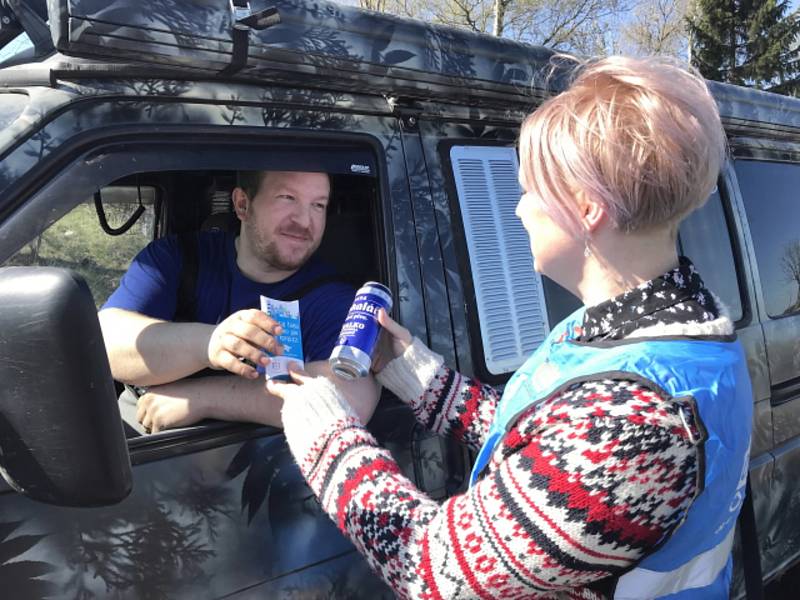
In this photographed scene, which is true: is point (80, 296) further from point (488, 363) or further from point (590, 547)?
point (488, 363)

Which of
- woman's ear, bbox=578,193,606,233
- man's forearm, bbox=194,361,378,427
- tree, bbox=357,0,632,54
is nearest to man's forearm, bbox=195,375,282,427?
man's forearm, bbox=194,361,378,427

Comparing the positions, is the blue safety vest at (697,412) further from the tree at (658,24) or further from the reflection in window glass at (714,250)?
the tree at (658,24)

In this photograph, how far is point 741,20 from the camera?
97.1 ft

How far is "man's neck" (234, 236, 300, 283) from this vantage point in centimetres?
221

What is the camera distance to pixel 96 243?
199 cm

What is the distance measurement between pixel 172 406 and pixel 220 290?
0.50 meters

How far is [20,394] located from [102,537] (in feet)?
1.41

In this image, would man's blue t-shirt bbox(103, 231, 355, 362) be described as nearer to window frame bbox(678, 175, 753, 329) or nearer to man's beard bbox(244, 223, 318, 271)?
man's beard bbox(244, 223, 318, 271)

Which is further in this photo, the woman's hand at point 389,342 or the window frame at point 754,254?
the window frame at point 754,254

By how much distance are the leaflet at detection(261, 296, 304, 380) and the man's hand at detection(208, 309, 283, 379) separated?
40mm

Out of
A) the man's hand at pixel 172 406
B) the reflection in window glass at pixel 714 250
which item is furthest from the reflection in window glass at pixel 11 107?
the reflection in window glass at pixel 714 250

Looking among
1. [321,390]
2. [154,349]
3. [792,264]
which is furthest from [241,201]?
[792,264]

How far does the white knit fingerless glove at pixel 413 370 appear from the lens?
5.87 feet

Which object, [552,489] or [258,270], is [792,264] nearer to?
[258,270]
